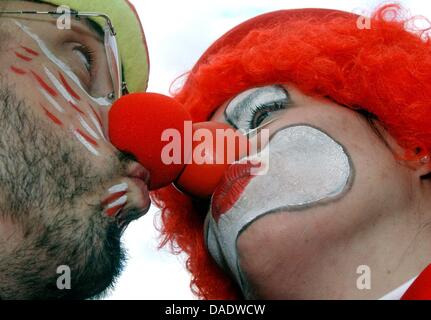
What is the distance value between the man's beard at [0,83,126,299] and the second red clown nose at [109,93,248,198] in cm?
12

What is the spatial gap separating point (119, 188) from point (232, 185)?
412mm

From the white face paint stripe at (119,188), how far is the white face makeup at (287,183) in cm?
35

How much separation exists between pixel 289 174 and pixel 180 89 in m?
1.02

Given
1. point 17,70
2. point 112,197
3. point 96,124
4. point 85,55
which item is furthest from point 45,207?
point 85,55

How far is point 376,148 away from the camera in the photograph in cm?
255

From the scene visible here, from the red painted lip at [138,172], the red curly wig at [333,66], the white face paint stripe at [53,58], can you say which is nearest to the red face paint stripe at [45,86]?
the white face paint stripe at [53,58]

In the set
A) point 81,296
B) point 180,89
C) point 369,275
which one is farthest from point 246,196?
point 180,89

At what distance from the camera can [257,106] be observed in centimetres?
270

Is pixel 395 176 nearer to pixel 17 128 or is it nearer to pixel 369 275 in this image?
pixel 369 275

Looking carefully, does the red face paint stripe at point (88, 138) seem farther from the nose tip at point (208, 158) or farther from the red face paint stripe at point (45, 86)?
the nose tip at point (208, 158)

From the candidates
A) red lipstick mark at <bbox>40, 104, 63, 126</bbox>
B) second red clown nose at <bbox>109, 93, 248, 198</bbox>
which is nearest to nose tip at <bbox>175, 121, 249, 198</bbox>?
second red clown nose at <bbox>109, 93, 248, 198</bbox>

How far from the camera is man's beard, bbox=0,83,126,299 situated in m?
2.15

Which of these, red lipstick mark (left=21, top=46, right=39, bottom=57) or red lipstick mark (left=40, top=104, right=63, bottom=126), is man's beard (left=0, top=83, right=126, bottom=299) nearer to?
red lipstick mark (left=40, top=104, right=63, bottom=126)

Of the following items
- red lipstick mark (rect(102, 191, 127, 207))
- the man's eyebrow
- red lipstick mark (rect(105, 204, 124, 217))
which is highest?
the man's eyebrow
